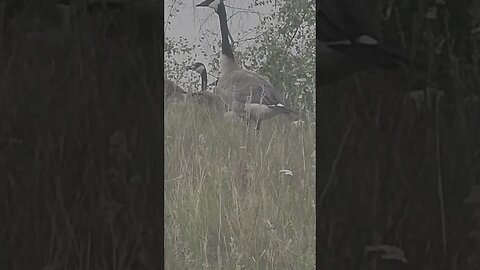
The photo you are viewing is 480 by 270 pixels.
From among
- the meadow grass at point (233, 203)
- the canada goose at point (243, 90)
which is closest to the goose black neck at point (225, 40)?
the canada goose at point (243, 90)

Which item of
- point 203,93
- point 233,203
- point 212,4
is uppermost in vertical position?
point 212,4

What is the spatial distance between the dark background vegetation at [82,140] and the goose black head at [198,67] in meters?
0.07

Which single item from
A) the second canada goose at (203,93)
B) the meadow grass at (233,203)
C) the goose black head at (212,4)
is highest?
the goose black head at (212,4)

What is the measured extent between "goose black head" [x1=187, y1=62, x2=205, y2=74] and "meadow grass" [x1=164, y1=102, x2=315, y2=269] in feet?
0.19

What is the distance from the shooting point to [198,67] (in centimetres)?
108

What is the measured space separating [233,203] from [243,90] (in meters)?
0.18
